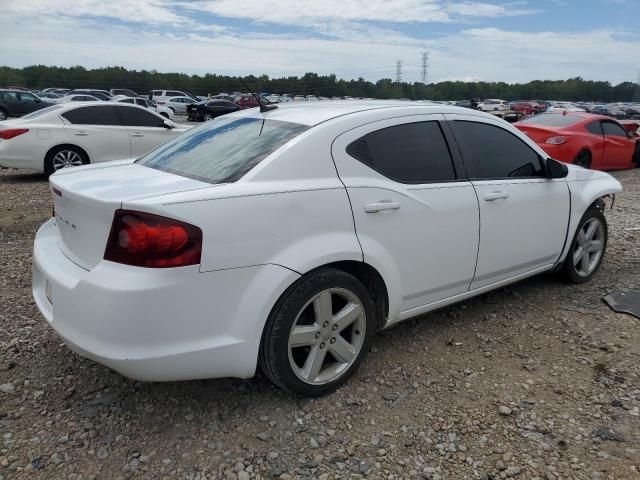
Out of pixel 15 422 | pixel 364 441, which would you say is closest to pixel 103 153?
pixel 15 422

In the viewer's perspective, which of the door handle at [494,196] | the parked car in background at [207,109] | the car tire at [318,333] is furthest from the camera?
the parked car in background at [207,109]

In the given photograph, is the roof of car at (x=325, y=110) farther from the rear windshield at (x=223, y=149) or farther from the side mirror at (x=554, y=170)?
the side mirror at (x=554, y=170)

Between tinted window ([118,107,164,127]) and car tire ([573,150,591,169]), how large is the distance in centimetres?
822

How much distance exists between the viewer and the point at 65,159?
9164 millimetres

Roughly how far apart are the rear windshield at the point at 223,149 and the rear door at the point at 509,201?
1.27 meters

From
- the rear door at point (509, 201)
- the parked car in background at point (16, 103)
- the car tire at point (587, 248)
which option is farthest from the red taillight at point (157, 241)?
the parked car in background at point (16, 103)

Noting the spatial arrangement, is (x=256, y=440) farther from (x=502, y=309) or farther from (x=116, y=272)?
(x=502, y=309)

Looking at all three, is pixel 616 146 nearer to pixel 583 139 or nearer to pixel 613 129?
pixel 613 129

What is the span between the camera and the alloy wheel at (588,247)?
15.0ft

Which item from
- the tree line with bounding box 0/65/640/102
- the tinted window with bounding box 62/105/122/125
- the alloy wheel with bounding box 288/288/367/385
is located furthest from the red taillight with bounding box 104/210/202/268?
the tree line with bounding box 0/65/640/102

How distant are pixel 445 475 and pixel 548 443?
0.59m

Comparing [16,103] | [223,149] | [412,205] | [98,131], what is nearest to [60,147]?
[98,131]

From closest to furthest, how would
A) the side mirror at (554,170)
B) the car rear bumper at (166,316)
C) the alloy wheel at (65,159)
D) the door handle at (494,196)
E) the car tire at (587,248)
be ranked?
the car rear bumper at (166,316) → the door handle at (494,196) → the side mirror at (554,170) → the car tire at (587,248) → the alloy wheel at (65,159)

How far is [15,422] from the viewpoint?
2.67 m
